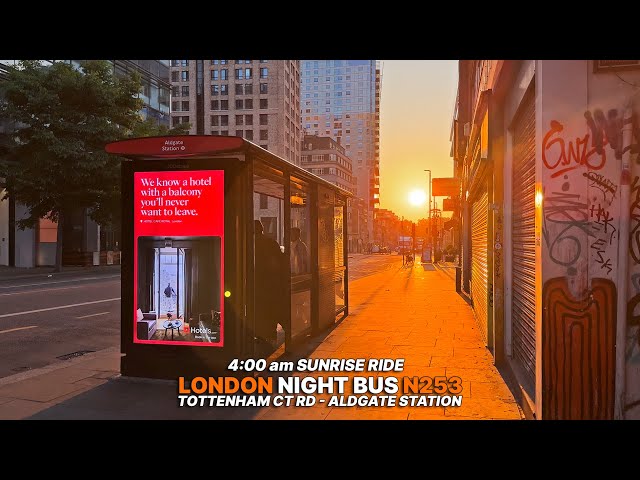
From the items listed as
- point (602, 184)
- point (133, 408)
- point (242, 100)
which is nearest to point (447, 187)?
point (602, 184)

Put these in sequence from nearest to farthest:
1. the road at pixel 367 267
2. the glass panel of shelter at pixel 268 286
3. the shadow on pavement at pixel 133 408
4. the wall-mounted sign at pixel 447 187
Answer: the shadow on pavement at pixel 133 408 < the glass panel of shelter at pixel 268 286 < the wall-mounted sign at pixel 447 187 < the road at pixel 367 267

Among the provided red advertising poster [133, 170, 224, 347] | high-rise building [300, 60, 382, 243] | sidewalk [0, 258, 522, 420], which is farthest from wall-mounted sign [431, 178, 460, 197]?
high-rise building [300, 60, 382, 243]

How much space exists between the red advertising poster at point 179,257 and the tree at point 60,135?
24.3 meters

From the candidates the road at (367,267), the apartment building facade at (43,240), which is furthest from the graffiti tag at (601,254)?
the apartment building facade at (43,240)

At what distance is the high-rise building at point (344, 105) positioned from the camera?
593ft

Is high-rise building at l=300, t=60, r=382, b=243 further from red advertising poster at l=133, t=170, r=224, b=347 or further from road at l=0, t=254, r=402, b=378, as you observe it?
red advertising poster at l=133, t=170, r=224, b=347

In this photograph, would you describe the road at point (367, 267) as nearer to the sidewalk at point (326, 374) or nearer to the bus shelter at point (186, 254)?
the sidewalk at point (326, 374)

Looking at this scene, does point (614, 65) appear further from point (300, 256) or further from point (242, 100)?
point (242, 100)

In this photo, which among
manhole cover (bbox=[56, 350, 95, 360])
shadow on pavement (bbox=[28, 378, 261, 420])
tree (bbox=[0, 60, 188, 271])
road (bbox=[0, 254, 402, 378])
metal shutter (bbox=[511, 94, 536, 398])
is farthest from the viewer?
tree (bbox=[0, 60, 188, 271])

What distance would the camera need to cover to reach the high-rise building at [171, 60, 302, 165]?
89.2 m

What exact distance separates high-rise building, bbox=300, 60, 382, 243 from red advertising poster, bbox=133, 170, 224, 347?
17515 cm

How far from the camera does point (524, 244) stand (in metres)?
6.56
